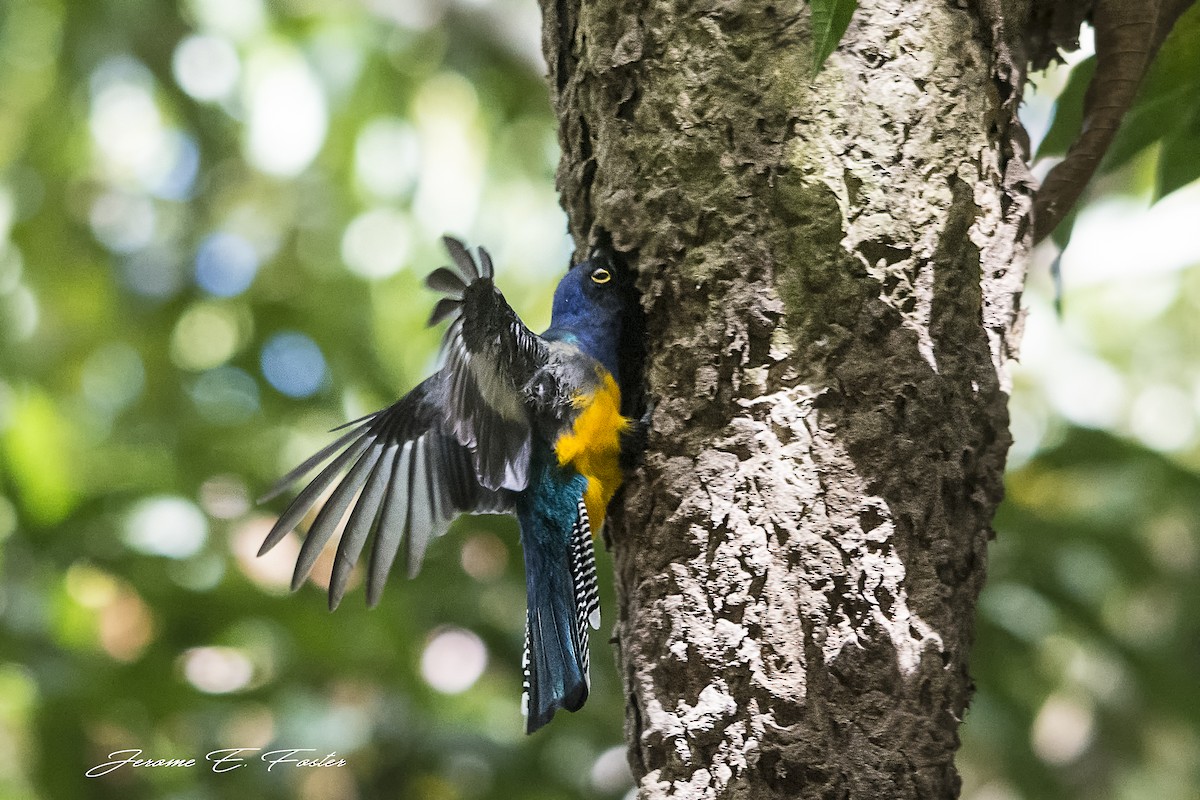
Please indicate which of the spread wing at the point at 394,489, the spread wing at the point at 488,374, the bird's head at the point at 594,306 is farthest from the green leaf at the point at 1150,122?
the spread wing at the point at 394,489

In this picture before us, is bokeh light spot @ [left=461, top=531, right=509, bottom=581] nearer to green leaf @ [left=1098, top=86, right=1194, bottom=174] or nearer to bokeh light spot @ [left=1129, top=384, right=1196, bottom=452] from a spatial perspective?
green leaf @ [left=1098, top=86, right=1194, bottom=174]

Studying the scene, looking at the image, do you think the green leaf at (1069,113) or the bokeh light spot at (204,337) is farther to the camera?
the bokeh light spot at (204,337)

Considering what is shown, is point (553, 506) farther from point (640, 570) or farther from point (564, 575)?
point (640, 570)

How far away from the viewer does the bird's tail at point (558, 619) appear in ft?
8.99

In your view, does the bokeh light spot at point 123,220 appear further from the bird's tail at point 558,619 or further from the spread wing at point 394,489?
the bird's tail at point 558,619

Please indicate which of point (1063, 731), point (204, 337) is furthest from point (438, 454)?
point (1063, 731)

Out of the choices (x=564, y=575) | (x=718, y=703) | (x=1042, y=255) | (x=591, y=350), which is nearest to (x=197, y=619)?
(x=564, y=575)

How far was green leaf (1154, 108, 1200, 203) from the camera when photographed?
248cm

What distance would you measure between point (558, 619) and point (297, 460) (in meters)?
2.65

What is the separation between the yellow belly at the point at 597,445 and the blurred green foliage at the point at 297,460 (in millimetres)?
1341

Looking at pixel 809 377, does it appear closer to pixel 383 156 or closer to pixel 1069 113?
pixel 1069 113

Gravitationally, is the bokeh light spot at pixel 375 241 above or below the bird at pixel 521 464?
above
